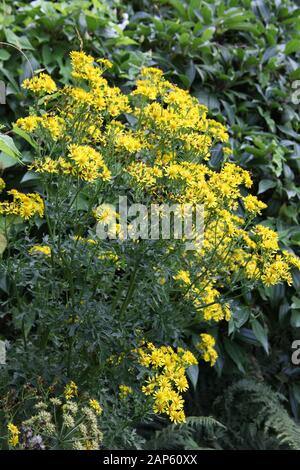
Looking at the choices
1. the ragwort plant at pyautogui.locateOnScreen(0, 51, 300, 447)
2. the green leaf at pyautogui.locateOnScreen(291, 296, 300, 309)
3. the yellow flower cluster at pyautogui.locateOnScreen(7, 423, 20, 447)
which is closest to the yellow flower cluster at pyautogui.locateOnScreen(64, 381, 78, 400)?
the ragwort plant at pyautogui.locateOnScreen(0, 51, 300, 447)

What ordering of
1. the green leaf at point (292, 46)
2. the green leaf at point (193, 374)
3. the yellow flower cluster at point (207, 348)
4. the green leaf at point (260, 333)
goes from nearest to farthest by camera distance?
the yellow flower cluster at point (207, 348) → the green leaf at point (193, 374) → the green leaf at point (260, 333) → the green leaf at point (292, 46)

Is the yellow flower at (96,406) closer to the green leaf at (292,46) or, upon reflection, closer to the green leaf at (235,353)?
the green leaf at (235,353)

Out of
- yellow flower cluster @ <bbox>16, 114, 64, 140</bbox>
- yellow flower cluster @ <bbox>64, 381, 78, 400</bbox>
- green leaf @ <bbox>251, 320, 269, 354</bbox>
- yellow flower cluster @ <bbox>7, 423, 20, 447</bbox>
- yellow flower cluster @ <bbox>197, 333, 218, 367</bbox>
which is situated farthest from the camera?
green leaf @ <bbox>251, 320, 269, 354</bbox>

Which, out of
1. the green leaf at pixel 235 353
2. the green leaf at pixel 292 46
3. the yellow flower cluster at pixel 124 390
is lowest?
the yellow flower cluster at pixel 124 390

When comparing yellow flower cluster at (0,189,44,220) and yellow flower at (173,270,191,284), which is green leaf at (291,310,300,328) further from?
yellow flower cluster at (0,189,44,220)

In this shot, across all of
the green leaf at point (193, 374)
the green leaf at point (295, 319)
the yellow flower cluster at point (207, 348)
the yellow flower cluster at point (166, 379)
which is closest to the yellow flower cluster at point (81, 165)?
the yellow flower cluster at point (166, 379)

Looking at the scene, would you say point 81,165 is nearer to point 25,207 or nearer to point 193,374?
point 25,207

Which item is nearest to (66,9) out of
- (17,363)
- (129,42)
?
(129,42)

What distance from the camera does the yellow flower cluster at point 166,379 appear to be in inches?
71.6

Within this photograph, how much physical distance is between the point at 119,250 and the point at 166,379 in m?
0.38

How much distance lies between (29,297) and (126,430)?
2.80ft

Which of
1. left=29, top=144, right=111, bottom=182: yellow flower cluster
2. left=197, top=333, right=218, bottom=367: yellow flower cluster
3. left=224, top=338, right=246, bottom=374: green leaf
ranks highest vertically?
left=29, top=144, right=111, bottom=182: yellow flower cluster

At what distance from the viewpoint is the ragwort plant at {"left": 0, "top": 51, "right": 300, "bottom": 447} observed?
6.08ft

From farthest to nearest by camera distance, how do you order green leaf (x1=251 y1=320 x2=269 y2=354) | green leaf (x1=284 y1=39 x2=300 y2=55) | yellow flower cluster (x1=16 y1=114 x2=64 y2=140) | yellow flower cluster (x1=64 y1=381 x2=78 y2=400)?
green leaf (x1=284 y1=39 x2=300 y2=55), green leaf (x1=251 y1=320 x2=269 y2=354), yellow flower cluster (x1=64 y1=381 x2=78 y2=400), yellow flower cluster (x1=16 y1=114 x2=64 y2=140)
